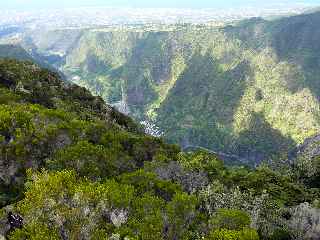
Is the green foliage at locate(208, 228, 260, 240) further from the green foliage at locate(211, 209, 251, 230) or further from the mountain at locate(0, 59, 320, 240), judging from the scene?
the green foliage at locate(211, 209, 251, 230)

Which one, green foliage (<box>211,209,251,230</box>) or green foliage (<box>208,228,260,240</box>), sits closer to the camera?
green foliage (<box>208,228,260,240</box>)

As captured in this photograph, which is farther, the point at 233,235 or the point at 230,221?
the point at 230,221

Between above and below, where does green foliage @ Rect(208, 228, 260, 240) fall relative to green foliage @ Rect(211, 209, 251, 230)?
above

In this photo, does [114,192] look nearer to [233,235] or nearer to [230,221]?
[230,221]

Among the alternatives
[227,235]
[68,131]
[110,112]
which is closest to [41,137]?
[68,131]

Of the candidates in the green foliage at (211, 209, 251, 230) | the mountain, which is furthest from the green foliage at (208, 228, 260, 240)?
the green foliage at (211, 209, 251, 230)

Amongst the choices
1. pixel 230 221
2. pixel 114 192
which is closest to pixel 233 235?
pixel 230 221

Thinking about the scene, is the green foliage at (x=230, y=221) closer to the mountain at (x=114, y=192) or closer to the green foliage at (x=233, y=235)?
the mountain at (x=114, y=192)

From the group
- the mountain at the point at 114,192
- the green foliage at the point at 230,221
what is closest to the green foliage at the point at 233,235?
the mountain at the point at 114,192
